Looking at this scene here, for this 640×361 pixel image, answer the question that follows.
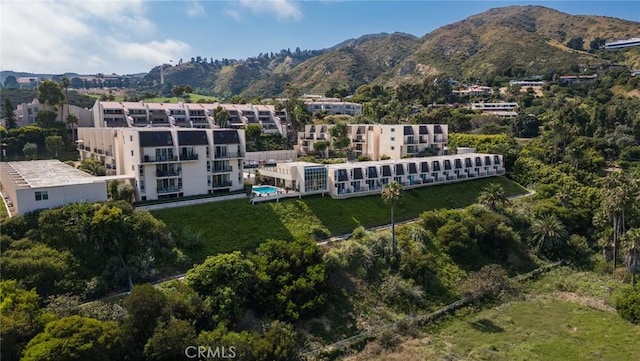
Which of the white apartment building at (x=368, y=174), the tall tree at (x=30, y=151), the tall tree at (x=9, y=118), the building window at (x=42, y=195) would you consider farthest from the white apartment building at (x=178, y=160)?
the tall tree at (x=9, y=118)

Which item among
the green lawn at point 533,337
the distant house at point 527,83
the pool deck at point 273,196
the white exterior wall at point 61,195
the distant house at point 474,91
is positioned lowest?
the green lawn at point 533,337

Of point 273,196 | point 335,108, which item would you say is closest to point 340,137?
point 273,196

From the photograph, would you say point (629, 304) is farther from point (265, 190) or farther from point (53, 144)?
point (53, 144)

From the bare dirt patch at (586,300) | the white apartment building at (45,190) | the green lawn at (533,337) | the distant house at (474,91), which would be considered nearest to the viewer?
the green lawn at (533,337)

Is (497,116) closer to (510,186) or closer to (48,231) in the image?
(510,186)

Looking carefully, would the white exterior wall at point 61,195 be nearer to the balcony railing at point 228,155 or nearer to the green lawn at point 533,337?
the balcony railing at point 228,155

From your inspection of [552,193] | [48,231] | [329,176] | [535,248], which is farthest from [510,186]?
[48,231]
